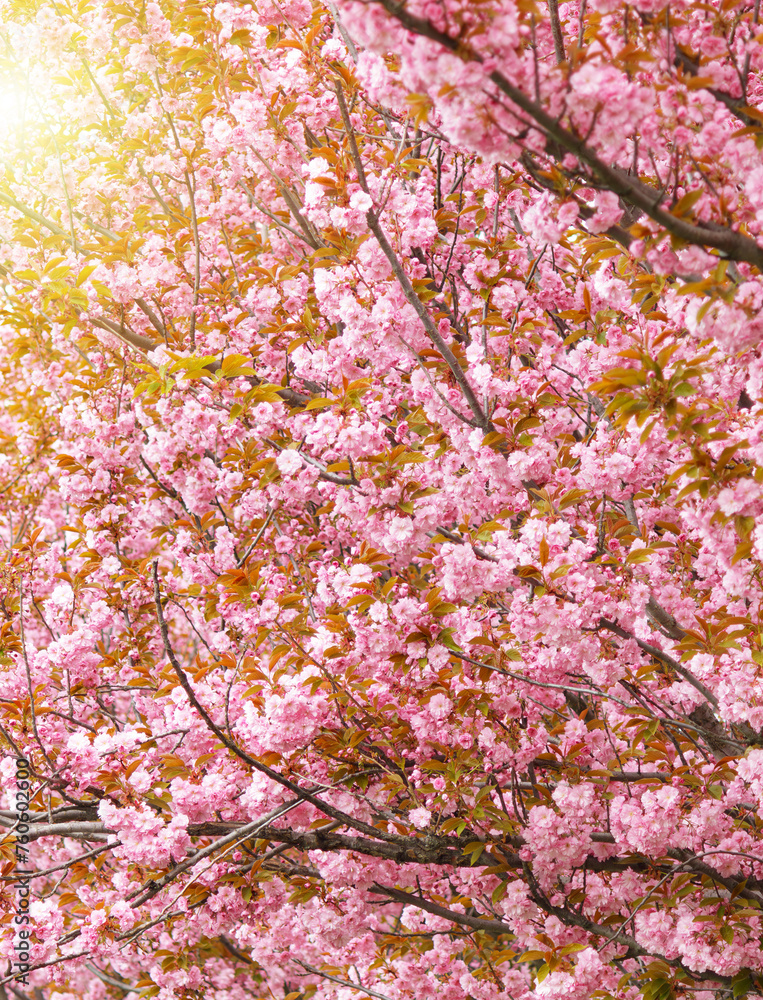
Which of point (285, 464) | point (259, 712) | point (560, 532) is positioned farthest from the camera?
point (285, 464)

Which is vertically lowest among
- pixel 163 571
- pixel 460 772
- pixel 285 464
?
pixel 460 772

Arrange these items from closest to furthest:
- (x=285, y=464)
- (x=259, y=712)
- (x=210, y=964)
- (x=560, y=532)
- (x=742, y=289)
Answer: (x=742, y=289)
(x=560, y=532)
(x=259, y=712)
(x=285, y=464)
(x=210, y=964)

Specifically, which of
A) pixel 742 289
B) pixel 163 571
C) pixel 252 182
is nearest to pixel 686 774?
pixel 742 289

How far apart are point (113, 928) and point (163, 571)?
2490 mm

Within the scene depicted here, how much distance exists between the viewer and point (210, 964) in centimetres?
665

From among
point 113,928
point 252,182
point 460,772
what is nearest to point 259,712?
point 460,772

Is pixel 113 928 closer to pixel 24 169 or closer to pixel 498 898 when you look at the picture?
pixel 498 898

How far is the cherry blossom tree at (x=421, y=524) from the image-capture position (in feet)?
8.38

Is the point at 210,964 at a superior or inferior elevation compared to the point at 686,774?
superior

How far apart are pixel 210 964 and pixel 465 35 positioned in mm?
7026

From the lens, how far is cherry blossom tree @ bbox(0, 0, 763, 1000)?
2.55 metres

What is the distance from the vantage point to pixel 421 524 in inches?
136

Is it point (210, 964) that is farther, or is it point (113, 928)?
point (210, 964)

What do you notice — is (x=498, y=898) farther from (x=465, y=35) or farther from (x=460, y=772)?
(x=465, y=35)
